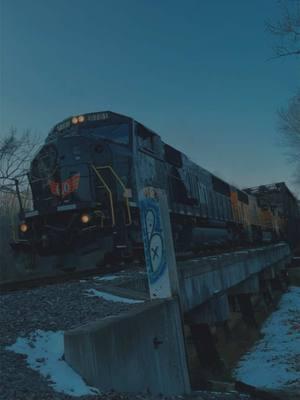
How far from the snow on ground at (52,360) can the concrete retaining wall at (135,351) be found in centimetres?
8

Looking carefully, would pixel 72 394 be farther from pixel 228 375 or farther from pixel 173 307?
pixel 228 375

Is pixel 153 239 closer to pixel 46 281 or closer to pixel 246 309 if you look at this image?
pixel 46 281

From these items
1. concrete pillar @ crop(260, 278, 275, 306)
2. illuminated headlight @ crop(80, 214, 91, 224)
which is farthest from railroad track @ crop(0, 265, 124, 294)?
concrete pillar @ crop(260, 278, 275, 306)

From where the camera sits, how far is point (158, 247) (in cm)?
532

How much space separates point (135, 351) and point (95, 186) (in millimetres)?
6323

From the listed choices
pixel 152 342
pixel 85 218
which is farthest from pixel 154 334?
pixel 85 218

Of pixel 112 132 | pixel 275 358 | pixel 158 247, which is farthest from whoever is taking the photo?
pixel 112 132

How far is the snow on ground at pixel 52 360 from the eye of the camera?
9.88 ft

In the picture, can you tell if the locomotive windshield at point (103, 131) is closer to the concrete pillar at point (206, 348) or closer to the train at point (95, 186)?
the train at point (95, 186)

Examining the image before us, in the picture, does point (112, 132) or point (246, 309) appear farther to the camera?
point (246, 309)

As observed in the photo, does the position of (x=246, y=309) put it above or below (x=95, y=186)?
below

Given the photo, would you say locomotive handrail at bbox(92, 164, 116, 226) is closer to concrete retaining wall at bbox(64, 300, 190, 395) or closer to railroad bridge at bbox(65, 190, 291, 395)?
railroad bridge at bbox(65, 190, 291, 395)

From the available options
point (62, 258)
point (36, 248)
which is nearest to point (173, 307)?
point (62, 258)

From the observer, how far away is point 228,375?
8320mm
